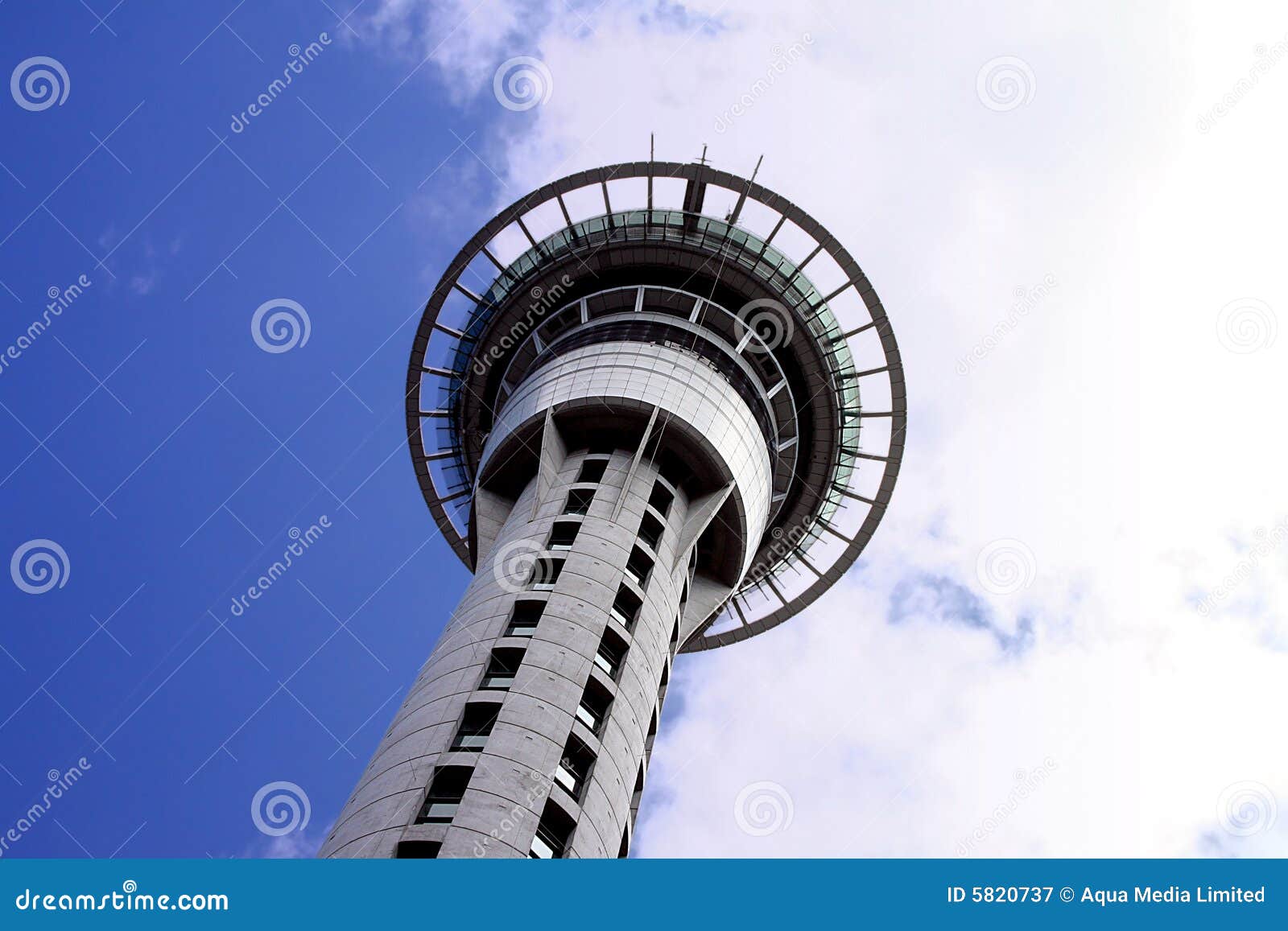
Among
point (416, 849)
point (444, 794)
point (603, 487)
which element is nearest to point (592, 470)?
point (603, 487)

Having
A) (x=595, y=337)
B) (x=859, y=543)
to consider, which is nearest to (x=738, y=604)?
(x=859, y=543)

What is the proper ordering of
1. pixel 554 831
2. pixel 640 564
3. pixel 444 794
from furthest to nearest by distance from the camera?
pixel 640 564 < pixel 554 831 < pixel 444 794

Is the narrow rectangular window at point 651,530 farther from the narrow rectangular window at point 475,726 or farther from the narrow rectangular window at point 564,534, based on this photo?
the narrow rectangular window at point 475,726

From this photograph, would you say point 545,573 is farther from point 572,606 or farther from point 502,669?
point 502,669

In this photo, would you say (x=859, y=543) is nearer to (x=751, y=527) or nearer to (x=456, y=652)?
(x=751, y=527)

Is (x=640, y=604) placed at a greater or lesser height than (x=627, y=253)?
lesser

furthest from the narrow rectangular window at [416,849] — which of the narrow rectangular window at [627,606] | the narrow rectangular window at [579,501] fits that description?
the narrow rectangular window at [579,501]

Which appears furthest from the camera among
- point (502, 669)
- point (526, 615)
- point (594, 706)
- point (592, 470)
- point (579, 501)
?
point (592, 470)

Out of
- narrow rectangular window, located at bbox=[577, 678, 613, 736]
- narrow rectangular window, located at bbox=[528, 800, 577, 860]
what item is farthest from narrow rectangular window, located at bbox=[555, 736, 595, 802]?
narrow rectangular window, located at bbox=[528, 800, 577, 860]

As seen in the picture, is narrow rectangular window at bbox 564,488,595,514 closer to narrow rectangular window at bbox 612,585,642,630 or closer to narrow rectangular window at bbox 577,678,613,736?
narrow rectangular window at bbox 612,585,642,630
